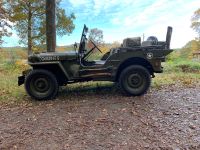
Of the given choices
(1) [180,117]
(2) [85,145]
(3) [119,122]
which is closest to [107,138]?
(2) [85,145]

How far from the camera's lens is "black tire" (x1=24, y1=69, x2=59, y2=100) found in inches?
291

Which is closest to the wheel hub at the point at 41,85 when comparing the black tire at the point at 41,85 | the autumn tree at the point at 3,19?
the black tire at the point at 41,85

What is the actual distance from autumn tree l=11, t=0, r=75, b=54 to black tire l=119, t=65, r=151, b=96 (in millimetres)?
15177

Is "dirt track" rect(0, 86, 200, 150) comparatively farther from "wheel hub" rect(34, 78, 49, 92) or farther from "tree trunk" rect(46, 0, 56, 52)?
"tree trunk" rect(46, 0, 56, 52)

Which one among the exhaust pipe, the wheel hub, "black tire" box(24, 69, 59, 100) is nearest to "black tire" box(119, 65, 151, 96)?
the exhaust pipe

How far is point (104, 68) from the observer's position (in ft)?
24.6

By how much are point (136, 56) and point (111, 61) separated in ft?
2.02

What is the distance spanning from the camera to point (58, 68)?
7.52 m

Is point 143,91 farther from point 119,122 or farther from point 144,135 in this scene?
point 144,135

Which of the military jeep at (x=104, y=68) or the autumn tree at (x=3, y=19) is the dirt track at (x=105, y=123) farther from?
the autumn tree at (x=3, y=19)

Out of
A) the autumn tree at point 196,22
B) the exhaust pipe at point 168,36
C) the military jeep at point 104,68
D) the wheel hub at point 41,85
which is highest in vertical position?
the autumn tree at point 196,22

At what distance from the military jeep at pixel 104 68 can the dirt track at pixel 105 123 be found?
36 centimetres

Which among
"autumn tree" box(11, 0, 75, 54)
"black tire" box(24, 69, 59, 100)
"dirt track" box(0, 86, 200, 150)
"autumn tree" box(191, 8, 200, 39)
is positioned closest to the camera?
"dirt track" box(0, 86, 200, 150)

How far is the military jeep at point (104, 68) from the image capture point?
24.3ft
